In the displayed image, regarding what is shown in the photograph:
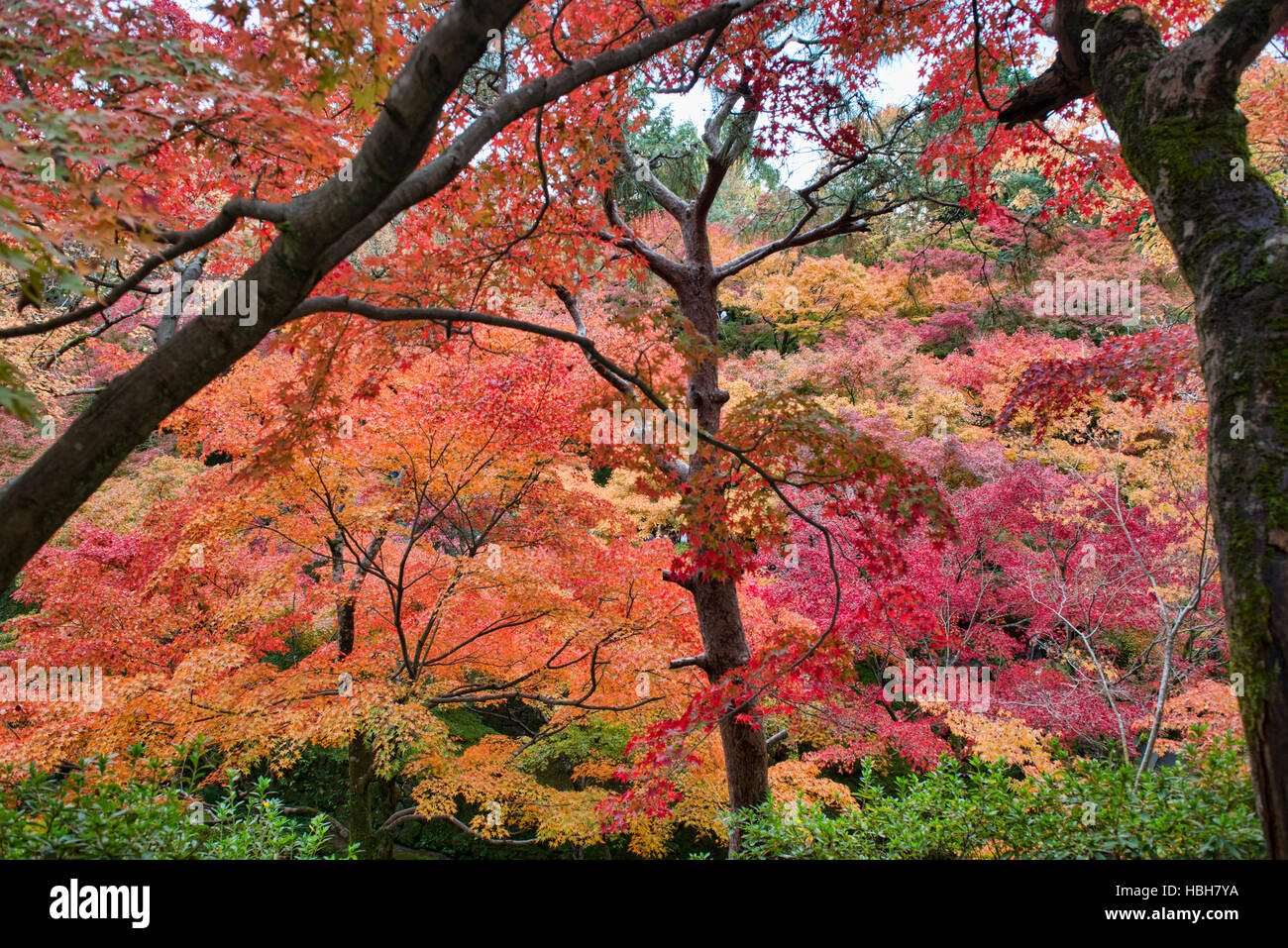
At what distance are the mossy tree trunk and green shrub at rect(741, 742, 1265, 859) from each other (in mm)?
563

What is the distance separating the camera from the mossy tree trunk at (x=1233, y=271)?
2121 millimetres

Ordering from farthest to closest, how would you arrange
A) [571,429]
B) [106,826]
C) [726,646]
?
[571,429]
[726,646]
[106,826]

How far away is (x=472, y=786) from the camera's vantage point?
256 inches

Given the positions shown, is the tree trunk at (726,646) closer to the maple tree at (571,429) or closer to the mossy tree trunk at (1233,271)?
the maple tree at (571,429)

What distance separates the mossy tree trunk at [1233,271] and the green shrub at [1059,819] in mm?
563

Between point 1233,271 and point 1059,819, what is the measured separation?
2383mm

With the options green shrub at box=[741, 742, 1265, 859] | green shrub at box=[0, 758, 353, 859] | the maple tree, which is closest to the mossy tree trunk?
the maple tree

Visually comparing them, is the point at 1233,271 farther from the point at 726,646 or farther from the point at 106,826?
the point at 106,826

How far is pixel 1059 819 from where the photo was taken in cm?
285

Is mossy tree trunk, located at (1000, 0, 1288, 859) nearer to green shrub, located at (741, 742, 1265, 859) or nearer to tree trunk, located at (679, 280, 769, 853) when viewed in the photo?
green shrub, located at (741, 742, 1265, 859)

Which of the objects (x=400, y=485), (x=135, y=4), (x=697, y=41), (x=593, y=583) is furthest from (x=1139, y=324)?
(x=135, y=4)

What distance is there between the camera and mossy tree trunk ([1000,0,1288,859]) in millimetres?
2121

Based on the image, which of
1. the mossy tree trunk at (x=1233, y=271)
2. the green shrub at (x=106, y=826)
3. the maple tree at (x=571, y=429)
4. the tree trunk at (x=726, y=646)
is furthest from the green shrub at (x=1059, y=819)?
the green shrub at (x=106, y=826)

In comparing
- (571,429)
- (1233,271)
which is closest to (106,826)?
(571,429)
